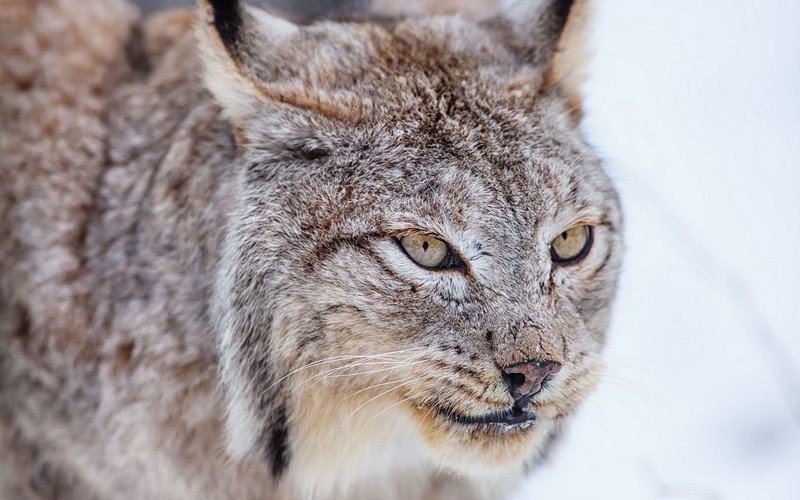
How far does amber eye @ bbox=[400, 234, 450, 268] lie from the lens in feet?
6.28

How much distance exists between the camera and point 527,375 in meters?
1.86

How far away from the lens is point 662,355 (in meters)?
3.71

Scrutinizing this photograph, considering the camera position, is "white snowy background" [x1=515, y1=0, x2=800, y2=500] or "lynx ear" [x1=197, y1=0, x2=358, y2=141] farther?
"white snowy background" [x1=515, y1=0, x2=800, y2=500]

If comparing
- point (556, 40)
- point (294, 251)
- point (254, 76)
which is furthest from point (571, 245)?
point (254, 76)

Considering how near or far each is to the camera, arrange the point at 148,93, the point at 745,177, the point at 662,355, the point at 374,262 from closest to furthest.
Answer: the point at 374,262 → the point at 148,93 → the point at 662,355 → the point at 745,177

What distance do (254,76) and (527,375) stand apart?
907 millimetres

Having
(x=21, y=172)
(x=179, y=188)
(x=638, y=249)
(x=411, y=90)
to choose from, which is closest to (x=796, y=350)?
(x=638, y=249)

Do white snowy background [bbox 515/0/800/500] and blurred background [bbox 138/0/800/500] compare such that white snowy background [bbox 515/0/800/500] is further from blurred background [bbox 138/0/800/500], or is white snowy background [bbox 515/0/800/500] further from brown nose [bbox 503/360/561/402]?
brown nose [bbox 503/360/561/402]

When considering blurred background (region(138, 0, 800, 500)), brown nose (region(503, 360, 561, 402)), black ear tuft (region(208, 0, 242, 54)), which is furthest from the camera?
blurred background (region(138, 0, 800, 500))

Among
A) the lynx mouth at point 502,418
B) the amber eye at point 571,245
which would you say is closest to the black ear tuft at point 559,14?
the amber eye at point 571,245

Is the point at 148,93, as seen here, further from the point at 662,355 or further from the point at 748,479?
the point at 748,479

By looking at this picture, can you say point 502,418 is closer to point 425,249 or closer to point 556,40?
point 425,249

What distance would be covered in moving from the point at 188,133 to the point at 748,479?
8.13ft

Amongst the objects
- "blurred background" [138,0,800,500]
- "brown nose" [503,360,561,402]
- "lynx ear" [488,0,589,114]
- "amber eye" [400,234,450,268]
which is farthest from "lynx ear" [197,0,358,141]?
"blurred background" [138,0,800,500]
